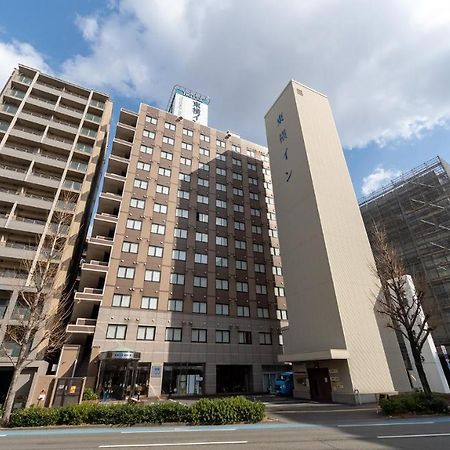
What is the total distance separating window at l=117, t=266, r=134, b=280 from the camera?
127ft

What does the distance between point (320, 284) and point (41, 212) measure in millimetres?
36827

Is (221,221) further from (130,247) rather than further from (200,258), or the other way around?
(130,247)

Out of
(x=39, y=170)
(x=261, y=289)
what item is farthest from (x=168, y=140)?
(x=261, y=289)

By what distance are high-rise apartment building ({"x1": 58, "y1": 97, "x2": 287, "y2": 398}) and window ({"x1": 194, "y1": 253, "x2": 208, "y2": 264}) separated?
6.2 inches

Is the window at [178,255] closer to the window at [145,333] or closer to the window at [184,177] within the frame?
the window at [145,333]

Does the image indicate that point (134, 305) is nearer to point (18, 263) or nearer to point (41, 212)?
point (18, 263)

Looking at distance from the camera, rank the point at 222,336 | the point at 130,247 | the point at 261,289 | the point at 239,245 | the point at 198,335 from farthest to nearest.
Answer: the point at 239,245 → the point at 261,289 → the point at 222,336 → the point at 130,247 → the point at 198,335

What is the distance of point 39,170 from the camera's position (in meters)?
43.2

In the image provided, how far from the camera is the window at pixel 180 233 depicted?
1762 inches

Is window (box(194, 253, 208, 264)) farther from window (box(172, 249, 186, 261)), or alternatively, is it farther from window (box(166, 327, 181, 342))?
window (box(166, 327, 181, 342))

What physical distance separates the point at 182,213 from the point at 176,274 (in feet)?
33.1

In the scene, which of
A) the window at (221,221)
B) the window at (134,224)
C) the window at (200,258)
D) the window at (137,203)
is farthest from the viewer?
the window at (221,221)

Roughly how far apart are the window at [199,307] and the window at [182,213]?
13596 millimetres

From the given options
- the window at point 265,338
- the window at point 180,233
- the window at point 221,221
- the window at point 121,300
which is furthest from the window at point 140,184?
the window at point 265,338
